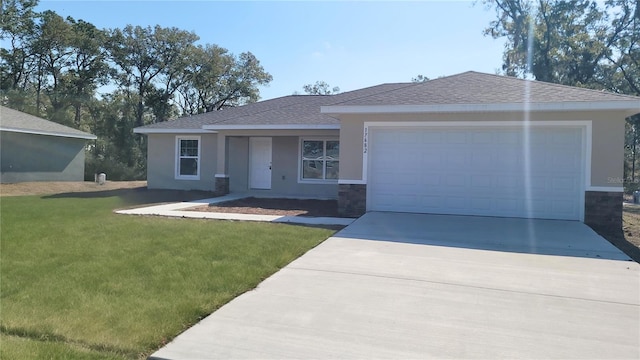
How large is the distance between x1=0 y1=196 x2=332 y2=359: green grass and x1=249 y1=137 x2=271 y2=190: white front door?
7.91 m

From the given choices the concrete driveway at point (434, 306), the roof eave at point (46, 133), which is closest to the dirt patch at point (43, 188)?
the roof eave at point (46, 133)

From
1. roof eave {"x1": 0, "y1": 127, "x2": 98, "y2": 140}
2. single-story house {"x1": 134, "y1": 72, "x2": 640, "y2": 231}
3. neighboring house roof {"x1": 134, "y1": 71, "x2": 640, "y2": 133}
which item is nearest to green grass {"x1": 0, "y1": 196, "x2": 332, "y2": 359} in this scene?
single-story house {"x1": 134, "y1": 72, "x2": 640, "y2": 231}

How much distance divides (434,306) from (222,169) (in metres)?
13.4

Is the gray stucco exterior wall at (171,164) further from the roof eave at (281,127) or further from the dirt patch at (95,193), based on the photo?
Result: the roof eave at (281,127)

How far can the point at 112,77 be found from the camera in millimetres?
38406

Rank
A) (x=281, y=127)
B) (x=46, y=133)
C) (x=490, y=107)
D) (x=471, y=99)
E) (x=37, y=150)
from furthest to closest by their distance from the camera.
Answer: (x=37, y=150)
(x=46, y=133)
(x=281, y=127)
(x=471, y=99)
(x=490, y=107)

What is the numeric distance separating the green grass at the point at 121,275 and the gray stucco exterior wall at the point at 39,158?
11.8 m

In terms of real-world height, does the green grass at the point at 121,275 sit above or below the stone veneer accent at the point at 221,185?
below

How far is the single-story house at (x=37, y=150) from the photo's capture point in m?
19.9

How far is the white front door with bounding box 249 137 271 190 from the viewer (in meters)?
18.0

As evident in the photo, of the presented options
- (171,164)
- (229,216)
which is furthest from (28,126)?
(229,216)

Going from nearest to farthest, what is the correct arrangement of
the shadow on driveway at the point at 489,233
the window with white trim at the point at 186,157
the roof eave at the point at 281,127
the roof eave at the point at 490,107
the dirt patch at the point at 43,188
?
the shadow on driveway at the point at 489,233
the roof eave at the point at 490,107
the roof eave at the point at 281,127
the dirt patch at the point at 43,188
the window with white trim at the point at 186,157

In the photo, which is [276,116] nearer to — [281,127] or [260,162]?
[281,127]

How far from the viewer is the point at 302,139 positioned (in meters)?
17.2
